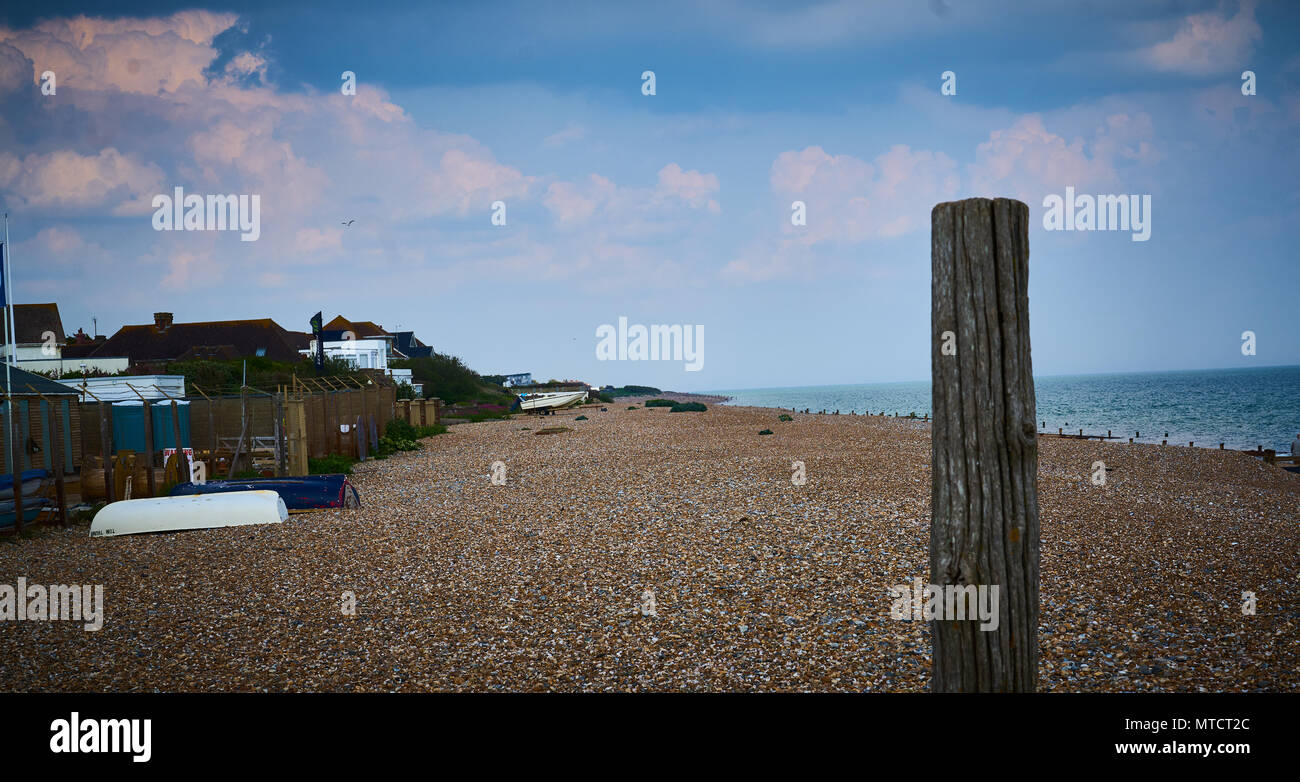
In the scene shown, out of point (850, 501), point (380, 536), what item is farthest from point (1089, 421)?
point (380, 536)

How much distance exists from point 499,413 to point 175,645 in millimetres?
42245

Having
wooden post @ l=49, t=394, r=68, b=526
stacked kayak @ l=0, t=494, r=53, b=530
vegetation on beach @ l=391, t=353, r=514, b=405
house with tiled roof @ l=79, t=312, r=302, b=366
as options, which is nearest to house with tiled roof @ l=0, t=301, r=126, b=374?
house with tiled roof @ l=79, t=312, r=302, b=366

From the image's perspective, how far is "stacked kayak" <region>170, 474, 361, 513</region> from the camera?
45.8 feet

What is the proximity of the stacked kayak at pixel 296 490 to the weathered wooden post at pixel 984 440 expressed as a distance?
505 inches

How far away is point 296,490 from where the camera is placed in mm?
14125

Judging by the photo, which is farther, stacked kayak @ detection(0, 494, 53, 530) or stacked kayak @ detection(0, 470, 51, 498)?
stacked kayak @ detection(0, 470, 51, 498)

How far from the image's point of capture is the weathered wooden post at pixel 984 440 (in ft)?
11.5

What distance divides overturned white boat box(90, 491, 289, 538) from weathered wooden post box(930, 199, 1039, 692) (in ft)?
39.6

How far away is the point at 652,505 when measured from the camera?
47.3ft

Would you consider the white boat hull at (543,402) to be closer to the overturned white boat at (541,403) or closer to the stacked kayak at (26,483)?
the overturned white boat at (541,403)

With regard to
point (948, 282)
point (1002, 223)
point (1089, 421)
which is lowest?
point (1089, 421)

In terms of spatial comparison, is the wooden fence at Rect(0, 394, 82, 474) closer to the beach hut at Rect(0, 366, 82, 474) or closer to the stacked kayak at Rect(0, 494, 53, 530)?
the beach hut at Rect(0, 366, 82, 474)

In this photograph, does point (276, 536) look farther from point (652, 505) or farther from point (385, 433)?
point (385, 433)

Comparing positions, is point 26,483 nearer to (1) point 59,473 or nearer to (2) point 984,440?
(1) point 59,473
